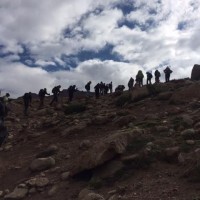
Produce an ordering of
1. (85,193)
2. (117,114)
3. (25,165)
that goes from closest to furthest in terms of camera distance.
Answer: (85,193)
(25,165)
(117,114)

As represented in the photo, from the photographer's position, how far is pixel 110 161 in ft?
47.8

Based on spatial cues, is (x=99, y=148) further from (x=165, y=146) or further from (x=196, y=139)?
(x=196, y=139)

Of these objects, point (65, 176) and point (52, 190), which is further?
point (65, 176)

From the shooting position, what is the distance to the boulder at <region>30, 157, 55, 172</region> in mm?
16562

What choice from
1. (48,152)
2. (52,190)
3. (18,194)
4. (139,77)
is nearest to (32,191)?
(18,194)

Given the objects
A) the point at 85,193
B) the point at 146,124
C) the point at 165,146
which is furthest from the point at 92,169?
the point at 146,124

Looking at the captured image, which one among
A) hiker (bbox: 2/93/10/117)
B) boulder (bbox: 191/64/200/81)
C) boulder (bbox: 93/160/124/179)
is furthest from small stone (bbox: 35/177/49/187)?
boulder (bbox: 191/64/200/81)

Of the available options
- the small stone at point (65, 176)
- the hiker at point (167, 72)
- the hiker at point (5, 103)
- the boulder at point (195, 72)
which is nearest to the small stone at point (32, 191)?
the small stone at point (65, 176)

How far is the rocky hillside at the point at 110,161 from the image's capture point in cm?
1252

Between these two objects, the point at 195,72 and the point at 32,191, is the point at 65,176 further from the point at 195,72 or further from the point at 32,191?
the point at 195,72

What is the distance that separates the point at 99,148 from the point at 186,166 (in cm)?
297

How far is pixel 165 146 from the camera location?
1535 cm

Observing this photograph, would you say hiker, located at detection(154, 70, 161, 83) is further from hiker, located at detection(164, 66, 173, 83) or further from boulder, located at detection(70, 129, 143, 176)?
boulder, located at detection(70, 129, 143, 176)

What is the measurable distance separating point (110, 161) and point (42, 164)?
338 centimetres
